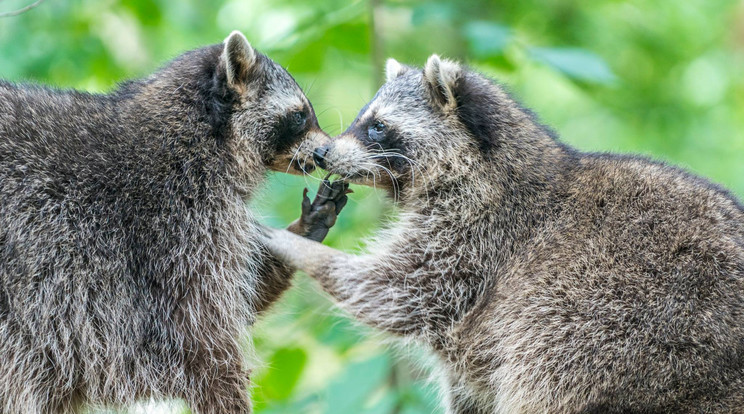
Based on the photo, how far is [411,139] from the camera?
17.5 ft

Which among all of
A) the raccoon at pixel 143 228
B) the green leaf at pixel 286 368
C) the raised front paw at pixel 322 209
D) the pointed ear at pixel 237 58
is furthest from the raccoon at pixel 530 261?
the green leaf at pixel 286 368

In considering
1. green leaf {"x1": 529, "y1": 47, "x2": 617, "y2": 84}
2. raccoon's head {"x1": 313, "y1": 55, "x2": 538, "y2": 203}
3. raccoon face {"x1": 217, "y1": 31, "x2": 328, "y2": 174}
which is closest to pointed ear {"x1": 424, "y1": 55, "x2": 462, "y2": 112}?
raccoon's head {"x1": 313, "y1": 55, "x2": 538, "y2": 203}

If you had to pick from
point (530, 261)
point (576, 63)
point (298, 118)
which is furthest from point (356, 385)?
point (576, 63)

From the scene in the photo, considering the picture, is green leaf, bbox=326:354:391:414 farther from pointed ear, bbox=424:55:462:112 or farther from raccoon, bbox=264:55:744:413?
pointed ear, bbox=424:55:462:112

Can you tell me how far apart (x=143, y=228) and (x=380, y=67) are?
A: 8.04 ft

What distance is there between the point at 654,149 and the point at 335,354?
18.1ft

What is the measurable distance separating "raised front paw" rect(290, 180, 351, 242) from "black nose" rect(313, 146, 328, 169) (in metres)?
0.12

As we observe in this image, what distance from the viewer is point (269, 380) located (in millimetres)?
6066

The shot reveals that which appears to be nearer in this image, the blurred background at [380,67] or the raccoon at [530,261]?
the raccoon at [530,261]

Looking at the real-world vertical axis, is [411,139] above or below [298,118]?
above

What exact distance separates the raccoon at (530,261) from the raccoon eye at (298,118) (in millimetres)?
268

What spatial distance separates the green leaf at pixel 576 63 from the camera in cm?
524

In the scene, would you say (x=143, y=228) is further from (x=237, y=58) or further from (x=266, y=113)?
Result: (x=237, y=58)

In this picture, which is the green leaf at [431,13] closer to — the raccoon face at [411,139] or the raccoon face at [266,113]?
the raccoon face at [411,139]
